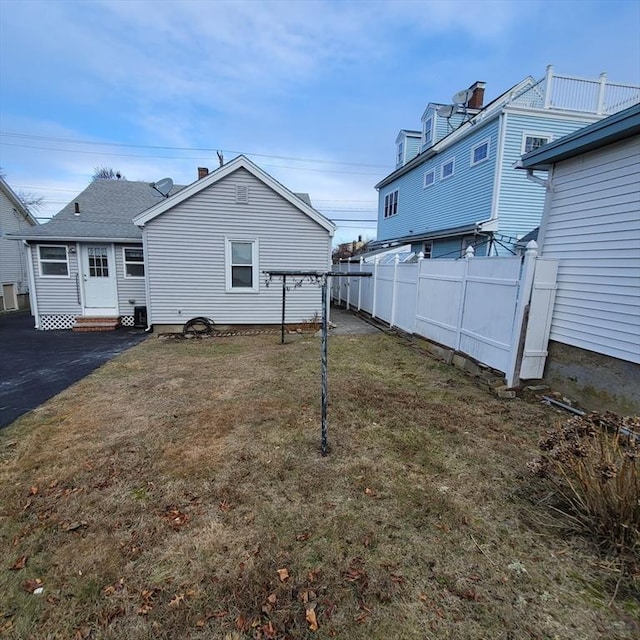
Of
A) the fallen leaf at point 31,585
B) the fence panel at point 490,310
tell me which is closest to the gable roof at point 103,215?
the fence panel at point 490,310

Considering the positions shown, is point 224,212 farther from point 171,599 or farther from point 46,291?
point 171,599

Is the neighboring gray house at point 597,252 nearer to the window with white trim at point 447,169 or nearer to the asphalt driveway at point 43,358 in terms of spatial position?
the asphalt driveway at point 43,358

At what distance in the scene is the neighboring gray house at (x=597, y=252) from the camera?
158 inches

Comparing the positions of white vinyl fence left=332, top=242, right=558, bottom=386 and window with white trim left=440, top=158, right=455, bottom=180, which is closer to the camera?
white vinyl fence left=332, top=242, right=558, bottom=386

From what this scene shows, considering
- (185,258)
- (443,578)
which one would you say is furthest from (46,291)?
(443,578)

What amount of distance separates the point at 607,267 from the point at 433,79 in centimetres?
1600

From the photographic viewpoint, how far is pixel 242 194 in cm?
955

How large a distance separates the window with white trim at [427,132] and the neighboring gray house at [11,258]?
18.6 metres

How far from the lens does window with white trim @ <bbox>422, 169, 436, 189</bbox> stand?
595 inches

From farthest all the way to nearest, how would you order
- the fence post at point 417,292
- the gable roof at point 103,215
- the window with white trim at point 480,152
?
1. the window with white trim at point 480,152
2. the gable roof at point 103,215
3. the fence post at point 417,292

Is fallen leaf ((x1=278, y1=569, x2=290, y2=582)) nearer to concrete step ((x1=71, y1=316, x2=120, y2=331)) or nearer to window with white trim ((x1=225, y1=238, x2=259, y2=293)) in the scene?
window with white trim ((x1=225, y1=238, x2=259, y2=293))

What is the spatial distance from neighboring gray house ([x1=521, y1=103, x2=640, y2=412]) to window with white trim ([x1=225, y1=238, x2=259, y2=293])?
7.01 m

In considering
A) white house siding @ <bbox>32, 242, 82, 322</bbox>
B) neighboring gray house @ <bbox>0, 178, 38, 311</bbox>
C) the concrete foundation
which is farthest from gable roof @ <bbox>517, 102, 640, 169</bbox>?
neighboring gray house @ <bbox>0, 178, 38, 311</bbox>

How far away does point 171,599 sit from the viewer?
191cm
